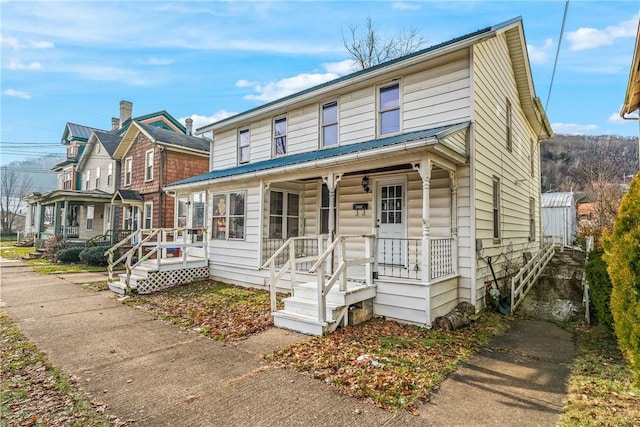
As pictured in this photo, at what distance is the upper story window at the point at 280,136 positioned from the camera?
10.9 m

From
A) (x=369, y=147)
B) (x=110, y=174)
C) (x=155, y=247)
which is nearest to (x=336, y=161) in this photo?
(x=369, y=147)

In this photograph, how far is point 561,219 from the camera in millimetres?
19234

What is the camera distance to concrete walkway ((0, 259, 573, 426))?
3229mm

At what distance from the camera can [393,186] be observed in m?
8.42

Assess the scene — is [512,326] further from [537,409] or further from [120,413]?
[120,413]

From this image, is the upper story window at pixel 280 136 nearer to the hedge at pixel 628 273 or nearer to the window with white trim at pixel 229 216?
the window with white trim at pixel 229 216

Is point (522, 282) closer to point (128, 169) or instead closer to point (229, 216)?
point (229, 216)

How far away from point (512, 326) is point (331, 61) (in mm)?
16445

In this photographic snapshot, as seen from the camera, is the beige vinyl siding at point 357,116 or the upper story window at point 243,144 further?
the upper story window at point 243,144

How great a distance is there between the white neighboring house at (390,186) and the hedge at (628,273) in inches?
113

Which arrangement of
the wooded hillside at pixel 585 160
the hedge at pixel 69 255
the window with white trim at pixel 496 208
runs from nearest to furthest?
the window with white trim at pixel 496 208 → the hedge at pixel 69 255 → the wooded hillside at pixel 585 160

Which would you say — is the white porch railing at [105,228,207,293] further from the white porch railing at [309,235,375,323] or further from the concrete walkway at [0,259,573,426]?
the white porch railing at [309,235,375,323]

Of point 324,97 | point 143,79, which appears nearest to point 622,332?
point 324,97

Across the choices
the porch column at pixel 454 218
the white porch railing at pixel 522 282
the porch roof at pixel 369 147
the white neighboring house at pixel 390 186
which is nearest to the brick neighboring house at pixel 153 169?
the white neighboring house at pixel 390 186
